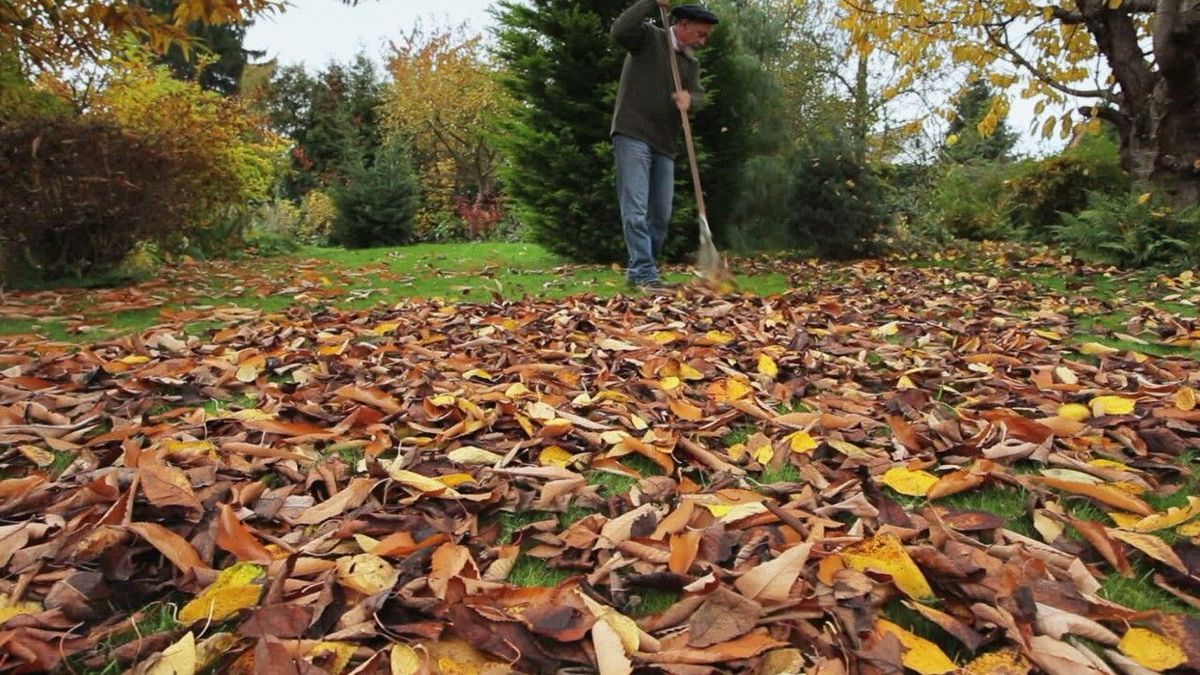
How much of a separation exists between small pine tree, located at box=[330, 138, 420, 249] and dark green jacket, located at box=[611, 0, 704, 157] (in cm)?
918

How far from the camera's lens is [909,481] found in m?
1.61

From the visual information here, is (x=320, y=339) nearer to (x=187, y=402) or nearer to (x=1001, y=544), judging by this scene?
(x=187, y=402)

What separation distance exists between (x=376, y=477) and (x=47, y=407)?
1244mm

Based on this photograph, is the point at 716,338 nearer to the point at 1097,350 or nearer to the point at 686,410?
the point at 686,410

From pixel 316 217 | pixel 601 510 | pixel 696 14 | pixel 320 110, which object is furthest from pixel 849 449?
pixel 320 110

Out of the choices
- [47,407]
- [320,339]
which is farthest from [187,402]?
[320,339]

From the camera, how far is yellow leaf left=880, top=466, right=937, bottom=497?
157 centimetres

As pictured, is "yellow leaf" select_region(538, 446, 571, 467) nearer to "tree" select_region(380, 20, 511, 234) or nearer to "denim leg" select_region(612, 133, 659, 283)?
"denim leg" select_region(612, 133, 659, 283)

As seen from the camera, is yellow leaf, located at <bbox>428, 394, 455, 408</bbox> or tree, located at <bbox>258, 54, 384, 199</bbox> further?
tree, located at <bbox>258, 54, 384, 199</bbox>

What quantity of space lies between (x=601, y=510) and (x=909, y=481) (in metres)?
0.69

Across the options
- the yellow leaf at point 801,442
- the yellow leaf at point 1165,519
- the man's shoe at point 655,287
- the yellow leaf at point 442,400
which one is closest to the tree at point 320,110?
the man's shoe at point 655,287

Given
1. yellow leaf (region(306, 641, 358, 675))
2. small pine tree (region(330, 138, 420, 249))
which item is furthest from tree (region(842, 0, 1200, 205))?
small pine tree (region(330, 138, 420, 249))

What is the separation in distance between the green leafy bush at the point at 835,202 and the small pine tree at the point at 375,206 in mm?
8343

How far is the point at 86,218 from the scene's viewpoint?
17.4 ft
